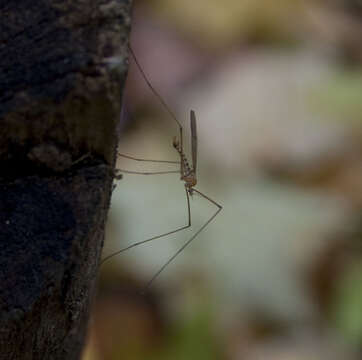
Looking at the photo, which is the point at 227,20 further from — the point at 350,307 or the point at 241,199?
the point at 350,307

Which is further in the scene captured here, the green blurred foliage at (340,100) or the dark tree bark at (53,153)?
the green blurred foliage at (340,100)

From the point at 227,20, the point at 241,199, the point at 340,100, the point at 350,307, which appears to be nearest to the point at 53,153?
the point at 350,307

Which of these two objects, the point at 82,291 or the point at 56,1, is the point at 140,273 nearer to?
the point at 82,291

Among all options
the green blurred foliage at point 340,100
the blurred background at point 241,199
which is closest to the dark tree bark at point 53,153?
the blurred background at point 241,199

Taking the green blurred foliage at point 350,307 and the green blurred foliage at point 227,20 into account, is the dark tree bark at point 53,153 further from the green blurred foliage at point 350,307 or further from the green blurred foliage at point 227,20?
the green blurred foliage at point 227,20

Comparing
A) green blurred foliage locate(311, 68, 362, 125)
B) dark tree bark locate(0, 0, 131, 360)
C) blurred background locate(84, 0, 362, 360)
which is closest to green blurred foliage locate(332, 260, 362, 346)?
blurred background locate(84, 0, 362, 360)

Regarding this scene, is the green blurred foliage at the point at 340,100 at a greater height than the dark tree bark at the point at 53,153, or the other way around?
the green blurred foliage at the point at 340,100

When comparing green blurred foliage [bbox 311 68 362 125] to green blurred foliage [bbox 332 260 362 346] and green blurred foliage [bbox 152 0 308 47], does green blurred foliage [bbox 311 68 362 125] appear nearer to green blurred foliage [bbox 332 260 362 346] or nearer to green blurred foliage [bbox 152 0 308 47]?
green blurred foliage [bbox 152 0 308 47]
